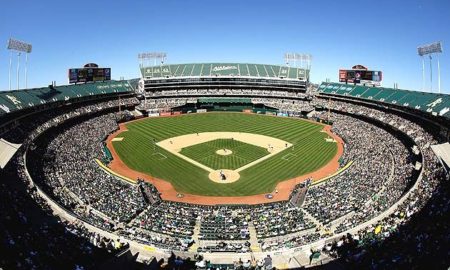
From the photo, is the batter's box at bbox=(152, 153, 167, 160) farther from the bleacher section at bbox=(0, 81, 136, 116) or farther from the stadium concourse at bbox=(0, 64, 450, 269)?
the bleacher section at bbox=(0, 81, 136, 116)

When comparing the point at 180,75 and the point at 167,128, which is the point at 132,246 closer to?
the point at 167,128

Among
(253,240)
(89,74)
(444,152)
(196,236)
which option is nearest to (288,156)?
(444,152)

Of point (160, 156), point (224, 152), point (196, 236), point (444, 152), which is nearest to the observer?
point (196, 236)

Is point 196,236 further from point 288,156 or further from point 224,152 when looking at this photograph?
point 288,156

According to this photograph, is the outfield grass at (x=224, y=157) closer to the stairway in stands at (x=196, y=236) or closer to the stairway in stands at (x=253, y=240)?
the stairway in stands at (x=196, y=236)

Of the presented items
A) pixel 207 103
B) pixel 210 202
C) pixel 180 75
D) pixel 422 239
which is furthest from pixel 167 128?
pixel 422 239

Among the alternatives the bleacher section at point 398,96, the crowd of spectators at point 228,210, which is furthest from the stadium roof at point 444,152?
the bleacher section at point 398,96
